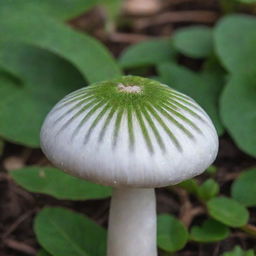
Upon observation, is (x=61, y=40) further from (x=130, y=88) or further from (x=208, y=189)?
(x=130, y=88)

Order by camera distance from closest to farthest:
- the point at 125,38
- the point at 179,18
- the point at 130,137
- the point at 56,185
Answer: the point at 130,137 → the point at 56,185 → the point at 125,38 → the point at 179,18

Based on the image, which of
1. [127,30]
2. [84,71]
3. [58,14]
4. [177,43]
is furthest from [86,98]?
[127,30]

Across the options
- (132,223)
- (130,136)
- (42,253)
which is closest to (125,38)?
(42,253)

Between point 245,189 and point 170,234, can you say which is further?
point 245,189

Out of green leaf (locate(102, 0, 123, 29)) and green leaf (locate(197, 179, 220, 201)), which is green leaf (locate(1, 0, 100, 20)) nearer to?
green leaf (locate(102, 0, 123, 29))

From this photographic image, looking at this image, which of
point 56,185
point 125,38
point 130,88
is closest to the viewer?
point 130,88

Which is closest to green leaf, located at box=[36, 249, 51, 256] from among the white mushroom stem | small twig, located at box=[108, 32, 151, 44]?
the white mushroom stem

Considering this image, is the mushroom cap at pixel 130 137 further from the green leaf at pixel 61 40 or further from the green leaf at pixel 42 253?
the green leaf at pixel 61 40

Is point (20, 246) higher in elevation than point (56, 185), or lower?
lower

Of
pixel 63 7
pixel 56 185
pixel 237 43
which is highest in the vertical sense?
pixel 63 7
